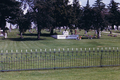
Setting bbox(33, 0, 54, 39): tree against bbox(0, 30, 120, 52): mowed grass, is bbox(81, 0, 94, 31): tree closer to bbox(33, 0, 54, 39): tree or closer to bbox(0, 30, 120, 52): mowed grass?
bbox(33, 0, 54, 39): tree

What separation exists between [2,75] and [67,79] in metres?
4.40

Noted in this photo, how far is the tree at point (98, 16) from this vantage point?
1966 inches

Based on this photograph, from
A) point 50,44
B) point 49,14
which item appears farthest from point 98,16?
point 50,44

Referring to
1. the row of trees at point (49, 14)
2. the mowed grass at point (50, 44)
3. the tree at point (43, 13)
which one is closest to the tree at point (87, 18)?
the row of trees at point (49, 14)

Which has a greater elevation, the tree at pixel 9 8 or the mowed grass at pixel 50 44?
the tree at pixel 9 8

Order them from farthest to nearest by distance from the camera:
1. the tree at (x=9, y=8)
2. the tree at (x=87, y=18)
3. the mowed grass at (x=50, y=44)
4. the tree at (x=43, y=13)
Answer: the tree at (x=87, y=18), the tree at (x=9, y=8), the tree at (x=43, y=13), the mowed grass at (x=50, y=44)

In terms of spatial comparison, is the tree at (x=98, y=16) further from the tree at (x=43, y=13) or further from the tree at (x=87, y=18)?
the tree at (x=43, y=13)

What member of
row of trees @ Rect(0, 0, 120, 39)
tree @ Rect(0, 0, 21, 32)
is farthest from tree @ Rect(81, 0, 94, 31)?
tree @ Rect(0, 0, 21, 32)

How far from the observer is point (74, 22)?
59031 mm

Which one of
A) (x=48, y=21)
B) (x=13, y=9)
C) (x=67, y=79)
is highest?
(x=13, y=9)

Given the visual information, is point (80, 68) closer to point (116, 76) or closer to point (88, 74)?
point (88, 74)

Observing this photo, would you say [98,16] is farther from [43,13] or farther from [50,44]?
[50,44]

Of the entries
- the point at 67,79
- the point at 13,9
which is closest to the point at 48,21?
the point at 13,9

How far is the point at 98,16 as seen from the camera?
50.8m
